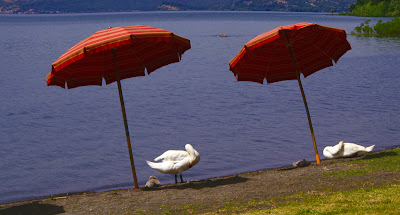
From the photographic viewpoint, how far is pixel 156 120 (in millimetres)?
32594

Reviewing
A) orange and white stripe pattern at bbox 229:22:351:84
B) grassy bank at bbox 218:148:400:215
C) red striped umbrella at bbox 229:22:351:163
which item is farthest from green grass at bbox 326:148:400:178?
orange and white stripe pattern at bbox 229:22:351:84

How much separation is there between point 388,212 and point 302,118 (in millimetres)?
22598

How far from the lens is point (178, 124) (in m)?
31.3

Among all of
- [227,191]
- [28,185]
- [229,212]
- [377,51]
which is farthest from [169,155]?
[377,51]

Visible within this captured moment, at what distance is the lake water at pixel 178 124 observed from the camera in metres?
21.9

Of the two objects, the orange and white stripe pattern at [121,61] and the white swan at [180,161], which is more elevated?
the orange and white stripe pattern at [121,61]

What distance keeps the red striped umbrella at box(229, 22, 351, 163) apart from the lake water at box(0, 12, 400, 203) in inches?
226

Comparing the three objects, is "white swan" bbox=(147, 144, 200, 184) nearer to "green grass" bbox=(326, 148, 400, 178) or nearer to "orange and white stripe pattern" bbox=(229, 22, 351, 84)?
"orange and white stripe pattern" bbox=(229, 22, 351, 84)

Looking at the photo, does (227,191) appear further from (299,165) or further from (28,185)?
(28,185)

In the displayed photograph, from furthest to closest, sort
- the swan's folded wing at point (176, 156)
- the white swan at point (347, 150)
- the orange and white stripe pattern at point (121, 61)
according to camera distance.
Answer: the white swan at point (347, 150)
the swan's folded wing at point (176, 156)
the orange and white stripe pattern at point (121, 61)

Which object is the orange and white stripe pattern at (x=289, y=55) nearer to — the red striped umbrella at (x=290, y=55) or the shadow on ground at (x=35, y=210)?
the red striped umbrella at (x=290, y=55)

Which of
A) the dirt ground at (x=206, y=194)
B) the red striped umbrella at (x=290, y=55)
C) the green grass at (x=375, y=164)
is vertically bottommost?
the green grass at (x=375, y=164)

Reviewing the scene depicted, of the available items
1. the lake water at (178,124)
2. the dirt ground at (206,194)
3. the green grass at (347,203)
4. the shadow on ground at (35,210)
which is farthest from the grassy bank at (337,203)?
the lake water at (178,124)

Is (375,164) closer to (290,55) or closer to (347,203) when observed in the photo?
(290,55)
